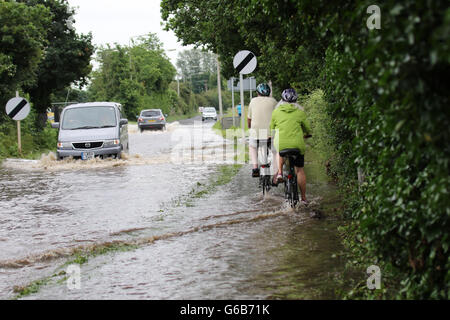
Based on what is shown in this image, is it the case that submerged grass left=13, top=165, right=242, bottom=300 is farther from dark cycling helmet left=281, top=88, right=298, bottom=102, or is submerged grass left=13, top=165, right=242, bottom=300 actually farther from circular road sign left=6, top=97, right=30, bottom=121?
circular road sign left=6, top=97, right=30, bottom=121

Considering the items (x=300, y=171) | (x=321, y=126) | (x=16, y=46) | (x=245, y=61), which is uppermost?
(x=16, y=46)

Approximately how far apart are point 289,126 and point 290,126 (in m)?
0.01

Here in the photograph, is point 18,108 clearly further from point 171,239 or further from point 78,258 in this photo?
point 78,258

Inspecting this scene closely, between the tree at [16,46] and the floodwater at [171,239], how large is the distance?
10086 mm

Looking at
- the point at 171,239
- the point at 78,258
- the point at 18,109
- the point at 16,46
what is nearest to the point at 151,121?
the point at 16,46

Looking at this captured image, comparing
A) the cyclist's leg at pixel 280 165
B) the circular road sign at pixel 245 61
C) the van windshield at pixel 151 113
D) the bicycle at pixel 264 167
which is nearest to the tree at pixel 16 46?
the circular road sign at pixel 245 61

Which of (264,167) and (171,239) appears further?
(264,167)

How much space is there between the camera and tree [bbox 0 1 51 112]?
80.0 ft

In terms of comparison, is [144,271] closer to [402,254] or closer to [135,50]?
[402,254]

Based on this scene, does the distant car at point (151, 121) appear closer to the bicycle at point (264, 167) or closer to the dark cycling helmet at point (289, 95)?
the bicycle at point (264, 167)

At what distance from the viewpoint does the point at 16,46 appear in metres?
25.2

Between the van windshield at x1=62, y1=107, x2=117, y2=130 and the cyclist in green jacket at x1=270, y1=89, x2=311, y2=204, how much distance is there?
11.4 meters

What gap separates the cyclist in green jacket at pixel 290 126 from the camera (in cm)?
982

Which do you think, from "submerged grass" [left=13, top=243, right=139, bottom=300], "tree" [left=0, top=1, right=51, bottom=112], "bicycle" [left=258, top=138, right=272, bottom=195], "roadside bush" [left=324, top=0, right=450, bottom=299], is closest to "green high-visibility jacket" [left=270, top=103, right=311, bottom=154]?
"bicycle" [left=258, top=138, right=272, bottom=195]
